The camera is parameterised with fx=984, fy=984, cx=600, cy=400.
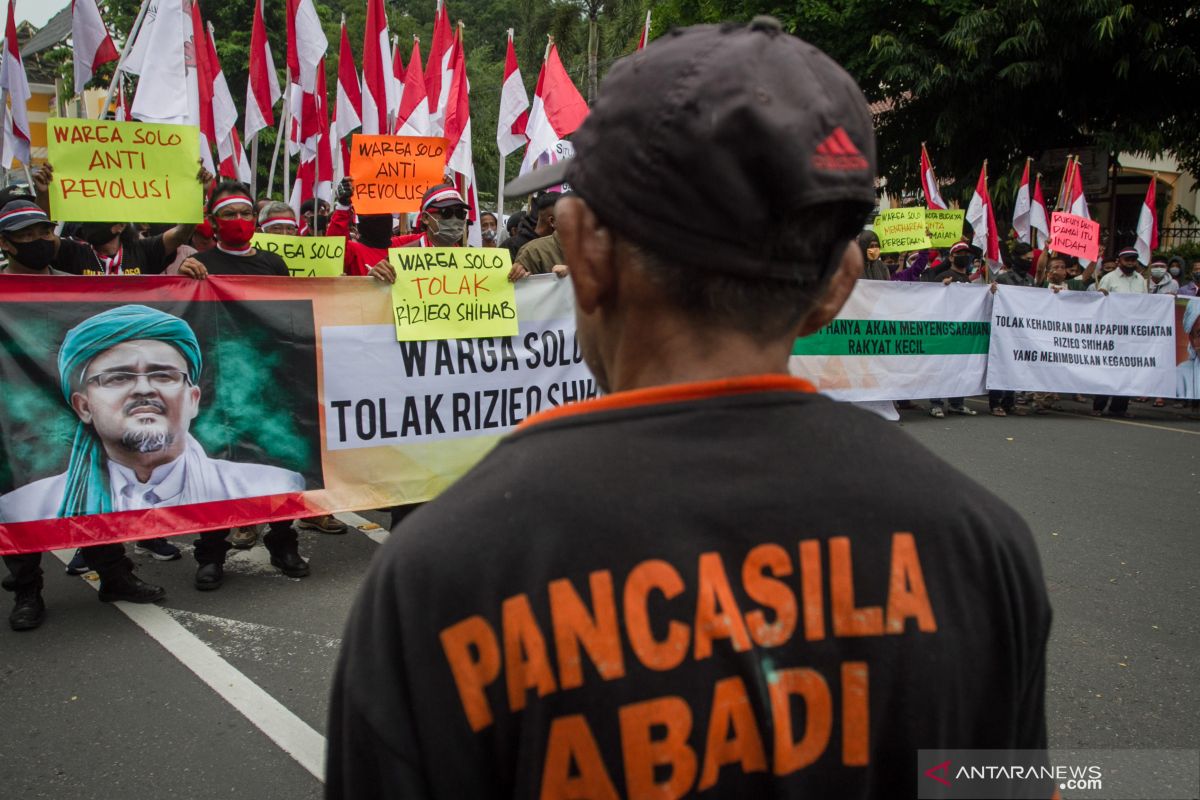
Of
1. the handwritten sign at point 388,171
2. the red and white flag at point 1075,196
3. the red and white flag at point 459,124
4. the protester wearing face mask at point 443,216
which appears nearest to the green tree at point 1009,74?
the red and white flag at point 1075,196

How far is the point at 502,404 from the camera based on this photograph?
6148 mm

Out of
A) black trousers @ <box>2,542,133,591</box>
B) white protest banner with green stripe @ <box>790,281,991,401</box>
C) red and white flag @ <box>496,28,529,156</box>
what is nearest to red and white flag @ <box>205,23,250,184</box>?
red and white flag @ <box>496,28,529,156</box>

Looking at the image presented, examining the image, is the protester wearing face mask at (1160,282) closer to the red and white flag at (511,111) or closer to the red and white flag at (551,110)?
the red and white flag at (551,110)

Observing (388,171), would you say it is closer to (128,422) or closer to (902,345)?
(128,422)

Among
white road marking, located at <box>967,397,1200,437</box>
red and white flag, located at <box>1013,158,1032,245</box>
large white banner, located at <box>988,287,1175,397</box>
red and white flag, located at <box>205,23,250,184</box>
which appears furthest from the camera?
red and white flag, located at <box>1013,158,1032,245</box>

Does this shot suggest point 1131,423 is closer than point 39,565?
No

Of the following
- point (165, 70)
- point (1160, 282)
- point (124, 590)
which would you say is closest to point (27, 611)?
point (124, 590)

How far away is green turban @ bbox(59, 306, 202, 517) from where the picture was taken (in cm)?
483

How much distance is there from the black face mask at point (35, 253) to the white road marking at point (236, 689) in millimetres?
1841

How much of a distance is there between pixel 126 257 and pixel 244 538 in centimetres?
235

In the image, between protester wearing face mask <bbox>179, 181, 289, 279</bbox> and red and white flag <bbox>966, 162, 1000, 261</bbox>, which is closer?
protester wearing face mask <bbox>179, 181, 289, 279</bbox>

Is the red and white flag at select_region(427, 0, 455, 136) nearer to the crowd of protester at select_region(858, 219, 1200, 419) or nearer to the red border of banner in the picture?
the crowd of protester at select_region(858, 219, 1200, 419)

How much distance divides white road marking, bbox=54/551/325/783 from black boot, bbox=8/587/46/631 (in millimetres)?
354

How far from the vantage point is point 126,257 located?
Result: 6.97m
